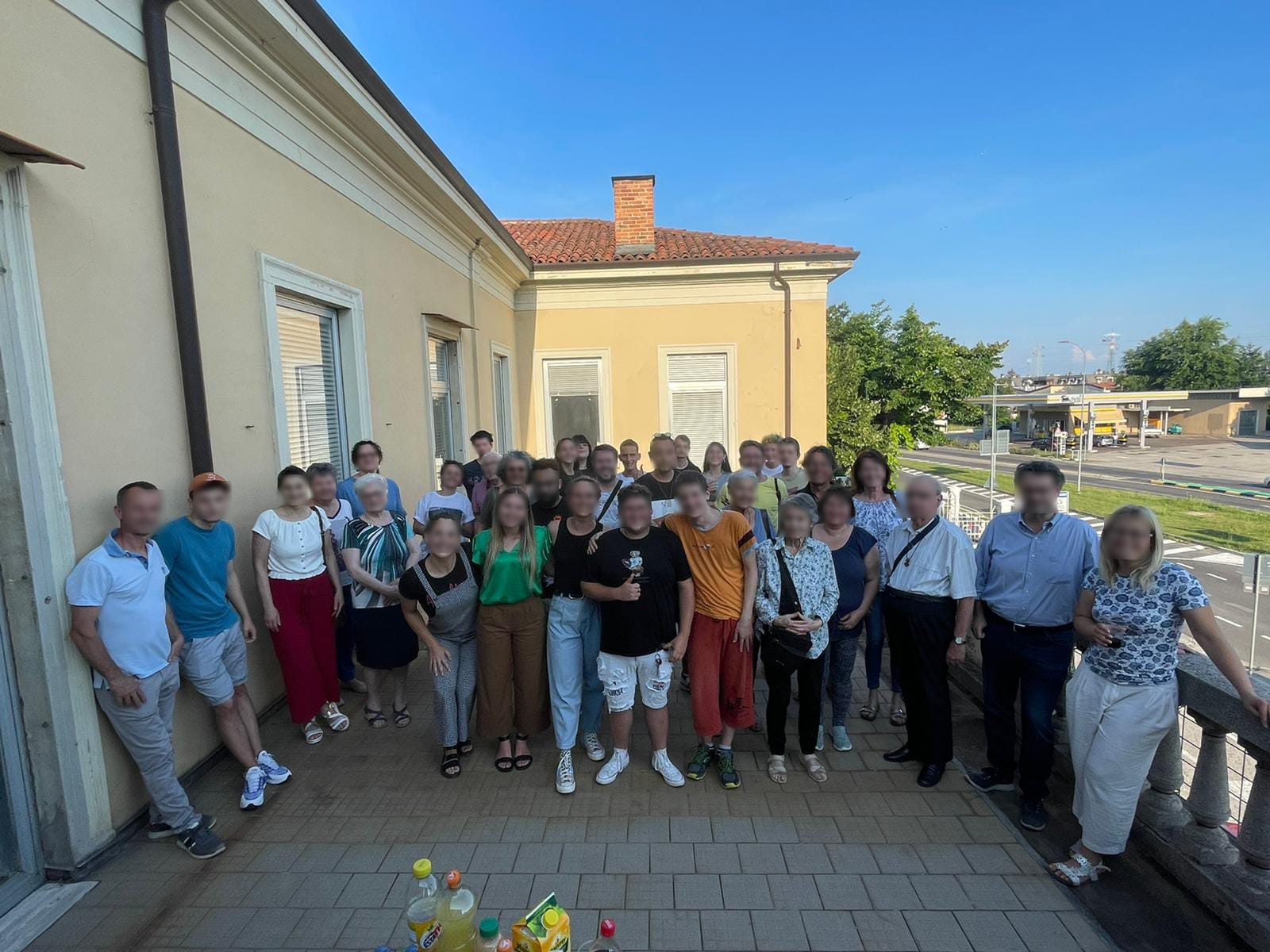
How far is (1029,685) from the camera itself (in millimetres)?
3219

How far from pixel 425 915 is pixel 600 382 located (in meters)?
10.9

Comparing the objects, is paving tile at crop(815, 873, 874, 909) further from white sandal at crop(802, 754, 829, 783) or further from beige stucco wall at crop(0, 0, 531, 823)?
beige stucco wall at crop(0, 0, 531, 823)

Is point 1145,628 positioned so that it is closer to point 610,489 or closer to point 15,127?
point 610,489

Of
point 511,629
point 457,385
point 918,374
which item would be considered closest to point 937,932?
point 511,629

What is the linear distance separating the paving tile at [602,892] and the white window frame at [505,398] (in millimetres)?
8268

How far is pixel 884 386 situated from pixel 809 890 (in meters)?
31.3

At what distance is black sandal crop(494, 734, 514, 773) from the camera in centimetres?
378

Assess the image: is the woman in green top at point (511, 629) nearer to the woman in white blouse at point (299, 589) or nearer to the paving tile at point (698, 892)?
the woman in white blouse at point (299, 589)

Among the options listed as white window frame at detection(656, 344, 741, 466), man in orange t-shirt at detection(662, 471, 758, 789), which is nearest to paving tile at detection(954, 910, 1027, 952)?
man in orange t-shirt at detection(662, 471, 758, 789)

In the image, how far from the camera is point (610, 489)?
4.91m

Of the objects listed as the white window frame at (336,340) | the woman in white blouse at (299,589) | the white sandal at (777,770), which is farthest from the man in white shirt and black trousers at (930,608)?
the white window frame at (336,340)

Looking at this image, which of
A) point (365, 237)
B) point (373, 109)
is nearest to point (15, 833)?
point (365, 237)

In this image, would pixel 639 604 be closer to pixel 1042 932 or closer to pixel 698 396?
pixel 1042 932

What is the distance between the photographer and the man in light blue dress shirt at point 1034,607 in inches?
123
